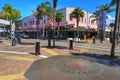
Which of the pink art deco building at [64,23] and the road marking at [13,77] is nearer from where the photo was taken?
the road marking at [13,77]

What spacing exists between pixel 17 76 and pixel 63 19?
44908mm

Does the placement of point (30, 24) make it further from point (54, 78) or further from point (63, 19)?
point (54, 78)

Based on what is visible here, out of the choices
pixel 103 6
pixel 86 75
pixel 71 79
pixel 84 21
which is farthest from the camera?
pixel 84 21

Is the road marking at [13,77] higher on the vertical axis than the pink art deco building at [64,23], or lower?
lower

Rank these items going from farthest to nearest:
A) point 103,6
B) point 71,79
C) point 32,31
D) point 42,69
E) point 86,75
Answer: point 32,31
point 103,6
point 42,69
point 86,75
point 71,79

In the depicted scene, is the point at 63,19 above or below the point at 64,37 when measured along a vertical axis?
above

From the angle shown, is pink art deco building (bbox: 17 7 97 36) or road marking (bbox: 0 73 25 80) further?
pink art deco building (bbox: 17 7 97 36)

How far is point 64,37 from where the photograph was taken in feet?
168

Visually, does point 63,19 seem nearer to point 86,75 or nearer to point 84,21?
point 84,21

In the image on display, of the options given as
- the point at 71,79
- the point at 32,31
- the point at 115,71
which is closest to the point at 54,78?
the point at 71,79

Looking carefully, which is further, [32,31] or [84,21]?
[32,31]

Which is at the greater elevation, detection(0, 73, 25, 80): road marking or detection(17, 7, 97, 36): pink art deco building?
detection(17, 7, 97, 36): pink art deco building

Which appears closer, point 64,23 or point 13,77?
point 13,77

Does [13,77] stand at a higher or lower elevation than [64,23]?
lower
